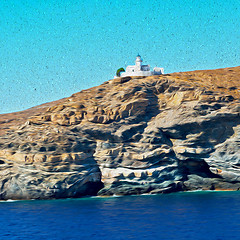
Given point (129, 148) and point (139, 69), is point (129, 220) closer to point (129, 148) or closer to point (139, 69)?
point (129, 148)

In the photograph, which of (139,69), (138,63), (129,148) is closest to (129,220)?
(129,148)

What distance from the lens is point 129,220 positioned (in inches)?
1577

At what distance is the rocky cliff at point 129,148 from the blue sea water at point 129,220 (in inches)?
380

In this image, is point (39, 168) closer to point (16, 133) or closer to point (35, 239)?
point (16, 133)

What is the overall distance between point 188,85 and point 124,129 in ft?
47.3

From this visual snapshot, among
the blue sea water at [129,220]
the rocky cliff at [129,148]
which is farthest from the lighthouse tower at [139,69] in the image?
the blue sea water at [129,220]

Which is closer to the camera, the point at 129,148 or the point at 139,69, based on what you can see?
the point at 129,148

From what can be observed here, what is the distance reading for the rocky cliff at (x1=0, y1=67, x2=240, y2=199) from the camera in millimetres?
64438

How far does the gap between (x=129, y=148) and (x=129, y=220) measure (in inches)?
1099

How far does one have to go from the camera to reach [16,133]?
69.3 meters

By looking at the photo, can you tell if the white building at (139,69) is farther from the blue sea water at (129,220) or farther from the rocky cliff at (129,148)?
the blue sea water at (129,220)

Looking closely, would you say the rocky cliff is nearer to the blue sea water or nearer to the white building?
the blue sea water

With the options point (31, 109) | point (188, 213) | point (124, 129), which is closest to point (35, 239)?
point (188, 213)

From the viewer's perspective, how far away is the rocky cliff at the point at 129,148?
2537 inches
